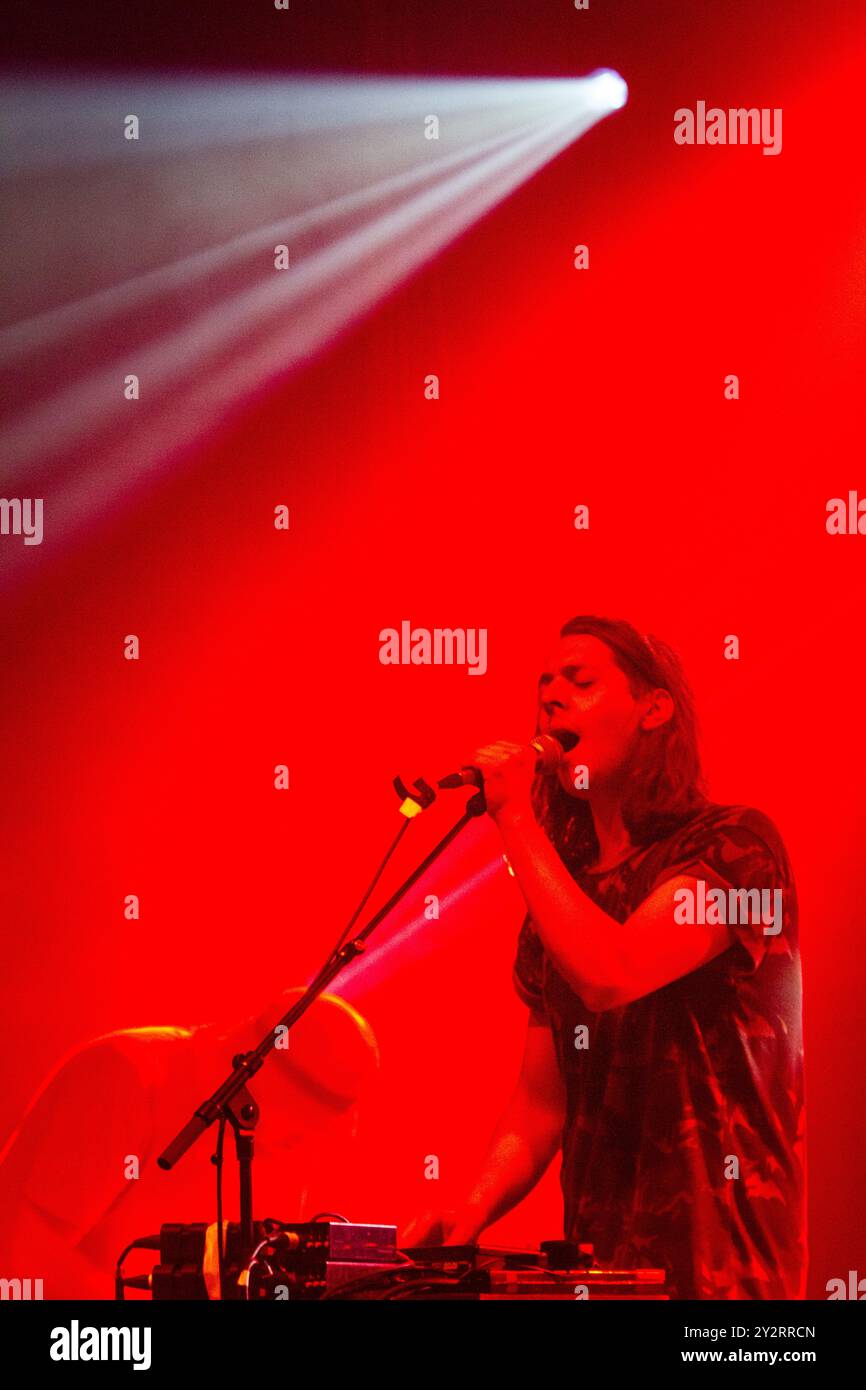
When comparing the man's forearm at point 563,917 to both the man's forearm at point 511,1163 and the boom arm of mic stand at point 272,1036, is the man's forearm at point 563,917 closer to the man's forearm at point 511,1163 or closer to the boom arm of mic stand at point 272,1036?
the boom arm of mic stand at point 272,1036

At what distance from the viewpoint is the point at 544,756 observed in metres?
4.54

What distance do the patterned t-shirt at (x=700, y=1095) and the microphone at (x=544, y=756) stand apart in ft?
1.03

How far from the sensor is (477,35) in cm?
504

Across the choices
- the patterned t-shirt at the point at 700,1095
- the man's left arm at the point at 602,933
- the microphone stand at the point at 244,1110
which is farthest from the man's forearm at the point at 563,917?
the microphone stand at the point at 244,1110

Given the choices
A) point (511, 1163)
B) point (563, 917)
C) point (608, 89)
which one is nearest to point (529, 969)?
point (563, 917)

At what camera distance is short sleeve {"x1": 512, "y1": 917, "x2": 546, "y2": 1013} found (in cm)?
460

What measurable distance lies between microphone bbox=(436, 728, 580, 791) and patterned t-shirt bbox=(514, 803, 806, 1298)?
313 mm

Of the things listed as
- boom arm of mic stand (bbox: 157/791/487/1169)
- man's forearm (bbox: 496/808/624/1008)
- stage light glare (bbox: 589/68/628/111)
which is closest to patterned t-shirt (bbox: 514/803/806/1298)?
man's forearm (bbox: 496/808/624/1008)

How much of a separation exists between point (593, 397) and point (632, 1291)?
258cm

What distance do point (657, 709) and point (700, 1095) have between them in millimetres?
1002

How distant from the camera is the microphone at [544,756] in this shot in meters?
4.22

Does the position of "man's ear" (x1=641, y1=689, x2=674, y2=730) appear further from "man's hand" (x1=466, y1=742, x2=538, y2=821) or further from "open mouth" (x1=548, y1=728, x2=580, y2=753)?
"man's hand" (x1=466, y1=742, x2=538, y2=821)
